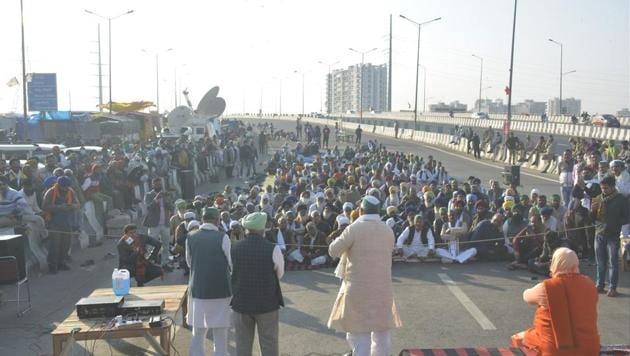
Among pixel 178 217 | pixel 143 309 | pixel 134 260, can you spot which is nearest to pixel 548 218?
pixel 178 217

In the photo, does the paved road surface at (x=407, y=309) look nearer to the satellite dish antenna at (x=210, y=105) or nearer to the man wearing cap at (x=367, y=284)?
the man wearing cap at (x=367, y=284)

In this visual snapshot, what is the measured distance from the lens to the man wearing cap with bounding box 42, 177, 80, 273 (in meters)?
12.2

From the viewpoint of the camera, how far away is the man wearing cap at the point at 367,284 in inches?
252

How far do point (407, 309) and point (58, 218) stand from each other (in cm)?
665

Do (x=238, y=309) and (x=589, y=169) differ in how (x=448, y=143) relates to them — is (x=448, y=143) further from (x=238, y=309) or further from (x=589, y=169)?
(x=238, y=309)

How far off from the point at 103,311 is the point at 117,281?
2.87 feet

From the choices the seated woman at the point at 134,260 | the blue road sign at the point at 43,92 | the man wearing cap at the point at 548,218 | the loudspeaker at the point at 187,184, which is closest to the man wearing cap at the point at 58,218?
the seated woman at the point at 134,260

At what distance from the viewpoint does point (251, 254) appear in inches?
256

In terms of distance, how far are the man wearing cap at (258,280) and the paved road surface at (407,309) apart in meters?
1.36

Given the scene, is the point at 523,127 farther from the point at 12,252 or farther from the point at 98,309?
the point at 98,309

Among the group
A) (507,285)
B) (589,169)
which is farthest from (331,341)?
(589,169)

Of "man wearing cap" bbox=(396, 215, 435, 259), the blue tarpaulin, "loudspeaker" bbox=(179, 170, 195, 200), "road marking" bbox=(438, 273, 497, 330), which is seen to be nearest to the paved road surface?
"road marking" bbox=(438, 273, 497, 330)

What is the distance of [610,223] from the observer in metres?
9.67

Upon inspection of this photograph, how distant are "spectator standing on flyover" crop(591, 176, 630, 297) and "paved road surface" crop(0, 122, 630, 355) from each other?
444mm
